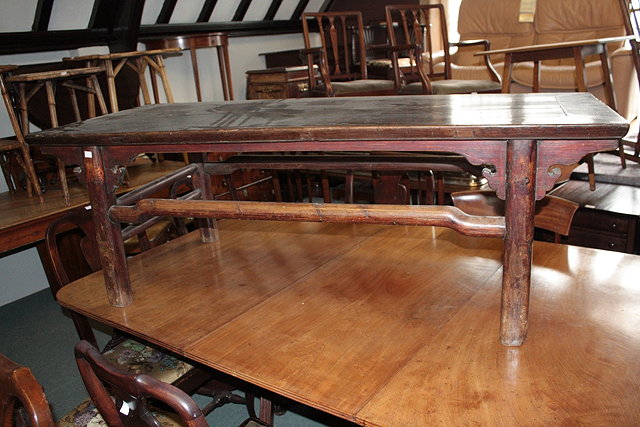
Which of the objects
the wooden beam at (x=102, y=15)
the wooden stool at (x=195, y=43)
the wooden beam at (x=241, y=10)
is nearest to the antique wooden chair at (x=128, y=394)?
the wooden beam at (x=102, y=15)

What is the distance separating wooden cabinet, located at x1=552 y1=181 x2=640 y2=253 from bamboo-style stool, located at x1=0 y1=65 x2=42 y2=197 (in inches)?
124

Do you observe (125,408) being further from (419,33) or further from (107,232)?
(419,33)

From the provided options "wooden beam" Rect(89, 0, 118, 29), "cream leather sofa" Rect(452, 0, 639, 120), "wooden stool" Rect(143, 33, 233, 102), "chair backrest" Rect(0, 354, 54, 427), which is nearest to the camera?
"chair backrest" Rect(0, 354, 54, 427)

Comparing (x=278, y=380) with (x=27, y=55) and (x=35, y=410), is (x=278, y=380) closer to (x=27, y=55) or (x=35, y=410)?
(x=35, y=410)

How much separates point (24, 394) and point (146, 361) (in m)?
1.06

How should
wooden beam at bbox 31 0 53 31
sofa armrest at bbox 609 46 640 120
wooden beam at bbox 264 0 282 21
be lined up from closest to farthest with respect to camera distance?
1. wooden beam at bbox 31 0 53 31
2. sofa armrest at bbox 609 46 640 120
3. wooden beam at bbox 264 0 282 21

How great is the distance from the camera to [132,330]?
5.15ft

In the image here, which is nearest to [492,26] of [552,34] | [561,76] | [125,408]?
[552,34]

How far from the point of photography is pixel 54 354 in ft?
9.48

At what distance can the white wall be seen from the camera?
3658 millimetres

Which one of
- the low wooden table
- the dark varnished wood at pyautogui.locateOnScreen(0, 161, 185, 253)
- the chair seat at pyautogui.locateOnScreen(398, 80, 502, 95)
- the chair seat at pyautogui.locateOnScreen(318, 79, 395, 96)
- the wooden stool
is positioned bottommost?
the dark varnished wood at pyautogui.locateOnScreen(0, 161, 185, 253)

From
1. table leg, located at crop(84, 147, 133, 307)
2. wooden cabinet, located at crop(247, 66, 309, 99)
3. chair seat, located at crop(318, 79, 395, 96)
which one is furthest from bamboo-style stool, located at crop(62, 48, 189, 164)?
table leg, located at crop(84, 147, 133, 307)

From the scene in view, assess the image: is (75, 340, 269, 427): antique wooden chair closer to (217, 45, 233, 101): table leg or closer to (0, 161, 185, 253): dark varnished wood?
(0, 161, 185, 253): dark varnished wood

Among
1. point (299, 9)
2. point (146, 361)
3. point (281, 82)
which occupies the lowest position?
point (146, 361)
